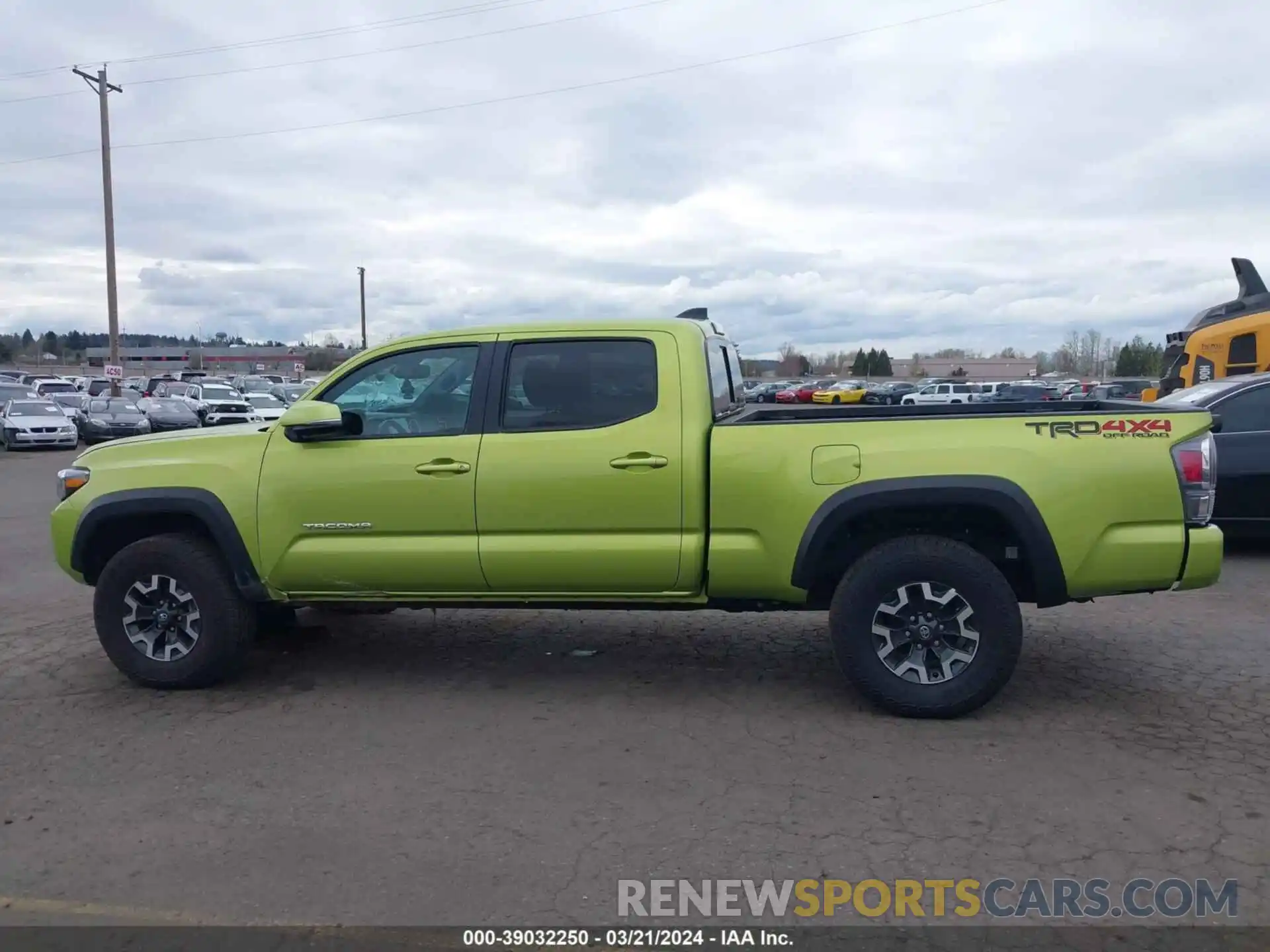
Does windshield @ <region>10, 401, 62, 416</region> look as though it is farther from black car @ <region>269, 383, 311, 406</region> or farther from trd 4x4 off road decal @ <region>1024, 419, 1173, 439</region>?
trd 4x4 off road decal @ <region>1024, 419, 1173, 439</region>

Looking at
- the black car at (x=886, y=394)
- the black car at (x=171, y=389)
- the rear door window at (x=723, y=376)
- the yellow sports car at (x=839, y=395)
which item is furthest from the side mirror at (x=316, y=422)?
the yellow sports car at (x=839, y=395)

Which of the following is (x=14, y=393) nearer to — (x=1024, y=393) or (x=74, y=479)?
(x=74, y=479)

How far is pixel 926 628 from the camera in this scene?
5.10 m

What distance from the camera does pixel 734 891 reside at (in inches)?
142

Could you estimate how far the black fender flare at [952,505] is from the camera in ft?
16.3

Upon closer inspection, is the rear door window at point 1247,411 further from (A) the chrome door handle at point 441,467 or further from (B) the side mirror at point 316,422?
(B) the side mirror at point 316,422

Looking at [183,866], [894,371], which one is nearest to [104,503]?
[183,866]

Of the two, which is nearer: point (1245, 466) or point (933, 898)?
point (933, 898)

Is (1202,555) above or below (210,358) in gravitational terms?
below

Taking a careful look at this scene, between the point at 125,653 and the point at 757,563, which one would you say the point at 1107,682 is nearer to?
the point at 757,563

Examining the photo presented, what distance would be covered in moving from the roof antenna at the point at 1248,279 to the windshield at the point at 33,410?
84.1 ft

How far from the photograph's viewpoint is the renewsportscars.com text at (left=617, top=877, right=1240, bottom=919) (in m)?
3.45

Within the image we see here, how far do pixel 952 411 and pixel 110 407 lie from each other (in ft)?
93.0
